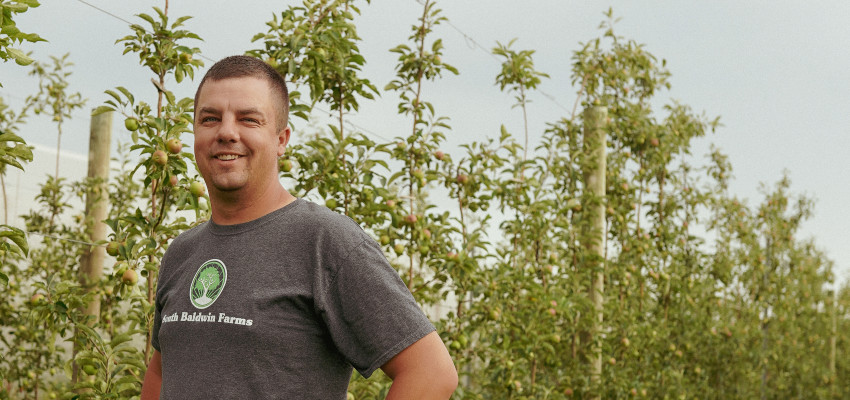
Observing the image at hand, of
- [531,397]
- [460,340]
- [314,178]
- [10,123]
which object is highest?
[10,123]

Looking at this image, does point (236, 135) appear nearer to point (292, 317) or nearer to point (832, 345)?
point (292, 317)

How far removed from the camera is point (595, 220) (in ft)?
15.6

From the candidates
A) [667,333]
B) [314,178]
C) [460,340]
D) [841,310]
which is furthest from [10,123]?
[841,310]

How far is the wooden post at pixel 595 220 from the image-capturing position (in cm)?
458

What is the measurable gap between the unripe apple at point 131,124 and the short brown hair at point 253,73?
914 millimetres

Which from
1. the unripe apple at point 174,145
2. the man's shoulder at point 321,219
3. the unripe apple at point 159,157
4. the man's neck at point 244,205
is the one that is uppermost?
the unripe apple at point 174,145

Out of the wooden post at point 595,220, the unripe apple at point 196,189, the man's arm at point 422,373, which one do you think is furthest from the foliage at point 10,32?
the wooden post at point 595,220

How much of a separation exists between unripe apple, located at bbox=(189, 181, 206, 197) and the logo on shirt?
3.23ft

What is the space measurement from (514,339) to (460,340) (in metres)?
0.69

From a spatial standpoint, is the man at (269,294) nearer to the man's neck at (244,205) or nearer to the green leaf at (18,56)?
the man's neck at (244,205)

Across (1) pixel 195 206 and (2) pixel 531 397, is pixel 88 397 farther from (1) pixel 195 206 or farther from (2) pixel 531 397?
(2) pixel 531 397

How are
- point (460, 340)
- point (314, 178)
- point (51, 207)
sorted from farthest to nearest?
point (51, 207) → point (460, 340) → point (314, 178)

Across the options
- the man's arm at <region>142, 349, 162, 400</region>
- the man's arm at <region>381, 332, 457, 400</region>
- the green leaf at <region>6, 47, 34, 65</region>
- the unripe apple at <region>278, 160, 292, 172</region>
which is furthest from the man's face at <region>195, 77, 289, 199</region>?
the unripe apple at <region>278, 160, 292, 172</region>

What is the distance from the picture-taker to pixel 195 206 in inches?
88.1
